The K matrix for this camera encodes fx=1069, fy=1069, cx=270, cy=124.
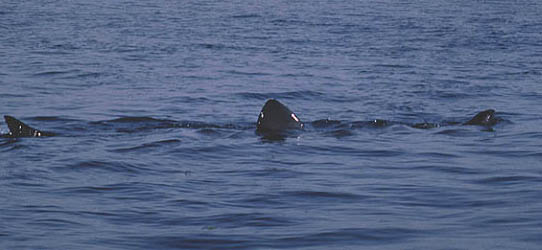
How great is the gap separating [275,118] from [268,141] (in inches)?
27.9

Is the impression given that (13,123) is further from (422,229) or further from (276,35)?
(276,35)

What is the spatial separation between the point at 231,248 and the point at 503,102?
35.5 feet

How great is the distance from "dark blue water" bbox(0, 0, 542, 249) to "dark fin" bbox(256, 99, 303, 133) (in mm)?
226

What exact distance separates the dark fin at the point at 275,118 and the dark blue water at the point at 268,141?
0.23m

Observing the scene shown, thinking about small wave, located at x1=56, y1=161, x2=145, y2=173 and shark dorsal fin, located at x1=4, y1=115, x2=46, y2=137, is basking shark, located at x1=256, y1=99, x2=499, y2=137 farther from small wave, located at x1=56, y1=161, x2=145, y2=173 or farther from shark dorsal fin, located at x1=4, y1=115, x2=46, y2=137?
shark dorsal fin, located at x1=4, y1=115, x2=46, y2=137

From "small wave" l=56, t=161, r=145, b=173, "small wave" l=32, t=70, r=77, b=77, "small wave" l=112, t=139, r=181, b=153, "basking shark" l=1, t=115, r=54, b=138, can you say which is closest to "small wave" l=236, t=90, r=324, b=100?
"small wave" l=32, t=70, r=77, b=77

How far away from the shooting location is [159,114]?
635 inches

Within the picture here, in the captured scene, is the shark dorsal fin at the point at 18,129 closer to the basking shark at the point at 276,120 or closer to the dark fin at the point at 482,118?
the basking shark at the point at 276,120

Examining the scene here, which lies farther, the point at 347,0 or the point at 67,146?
the point at 347,0

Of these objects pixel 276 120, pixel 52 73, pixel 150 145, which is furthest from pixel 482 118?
pixel 52 73

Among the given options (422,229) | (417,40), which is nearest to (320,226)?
(422,229)

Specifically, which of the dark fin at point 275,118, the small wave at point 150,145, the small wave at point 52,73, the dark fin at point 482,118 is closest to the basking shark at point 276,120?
the dark fin at point 275,118

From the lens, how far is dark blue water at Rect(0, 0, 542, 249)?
8625 mm

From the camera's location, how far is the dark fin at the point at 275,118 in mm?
13867
